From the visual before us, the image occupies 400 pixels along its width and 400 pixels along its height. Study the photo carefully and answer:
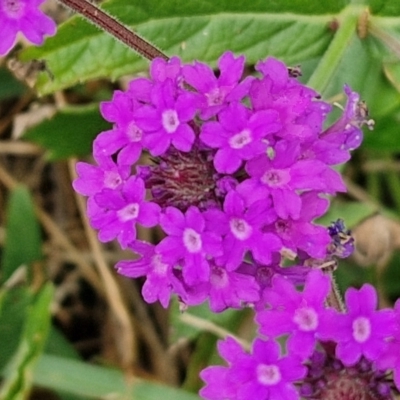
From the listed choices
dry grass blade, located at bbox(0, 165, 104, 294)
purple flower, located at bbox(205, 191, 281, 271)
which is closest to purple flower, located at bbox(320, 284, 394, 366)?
purple flower, located at bbox(205, 191, 281, 271)

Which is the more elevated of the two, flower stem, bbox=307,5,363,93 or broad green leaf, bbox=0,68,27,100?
flower stem, bbox=307,5,363,93

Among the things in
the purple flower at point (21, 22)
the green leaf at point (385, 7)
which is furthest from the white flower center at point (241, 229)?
the green leaf at point (385, 7)

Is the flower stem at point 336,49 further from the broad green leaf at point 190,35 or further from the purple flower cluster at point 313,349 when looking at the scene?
the purple flower cluster at point 313,349

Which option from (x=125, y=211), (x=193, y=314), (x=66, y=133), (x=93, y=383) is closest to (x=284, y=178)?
(x=125, y=211)

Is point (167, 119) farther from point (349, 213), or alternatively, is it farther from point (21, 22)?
point (349, 213)

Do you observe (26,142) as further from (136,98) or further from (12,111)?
(136,98)

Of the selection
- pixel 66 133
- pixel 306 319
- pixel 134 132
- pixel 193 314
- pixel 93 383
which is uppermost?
pixel 134 132

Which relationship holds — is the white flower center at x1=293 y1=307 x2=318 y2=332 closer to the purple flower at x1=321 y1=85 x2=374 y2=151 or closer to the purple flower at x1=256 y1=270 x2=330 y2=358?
the purple flower at x1=256 y1=270 x2=330 y2=358

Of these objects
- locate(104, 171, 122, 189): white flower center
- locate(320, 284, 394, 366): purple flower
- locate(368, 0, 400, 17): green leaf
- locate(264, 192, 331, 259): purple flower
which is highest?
locate(368, 0, 400, 17): green leaf
